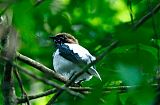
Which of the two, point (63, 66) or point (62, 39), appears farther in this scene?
point (62, 39)

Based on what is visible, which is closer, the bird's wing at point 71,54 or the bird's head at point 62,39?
the bird's wing at point 71,54

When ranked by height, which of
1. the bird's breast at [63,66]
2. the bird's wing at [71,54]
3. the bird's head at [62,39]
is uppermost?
the bird's head at [62,39]

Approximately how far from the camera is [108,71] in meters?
1.93

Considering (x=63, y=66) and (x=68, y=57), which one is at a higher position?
(x=68, y=57)

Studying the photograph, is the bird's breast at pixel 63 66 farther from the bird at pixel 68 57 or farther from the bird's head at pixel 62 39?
the bird's head at pixel 62 39

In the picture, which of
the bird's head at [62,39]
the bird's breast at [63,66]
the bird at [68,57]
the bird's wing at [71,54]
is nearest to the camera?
the bird's wing at [71,54]

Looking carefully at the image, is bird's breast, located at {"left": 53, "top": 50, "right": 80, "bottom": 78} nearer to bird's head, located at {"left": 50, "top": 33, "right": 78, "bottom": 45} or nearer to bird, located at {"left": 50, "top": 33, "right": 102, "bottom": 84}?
bird, located at {"left": 50, "top": 33, "right": 102, "bottom": 84}

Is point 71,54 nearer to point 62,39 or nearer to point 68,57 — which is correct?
point 68,57

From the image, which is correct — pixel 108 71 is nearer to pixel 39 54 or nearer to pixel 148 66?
pixel 148 66

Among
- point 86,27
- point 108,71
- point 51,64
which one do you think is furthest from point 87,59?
point 108,71

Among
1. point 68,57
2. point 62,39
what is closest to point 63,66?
point 68,57

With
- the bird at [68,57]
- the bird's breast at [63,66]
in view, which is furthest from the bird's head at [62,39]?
the bird's breast at [63,66]

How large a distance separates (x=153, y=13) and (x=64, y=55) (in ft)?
16.2

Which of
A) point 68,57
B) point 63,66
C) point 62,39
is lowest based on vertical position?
point 63,66
